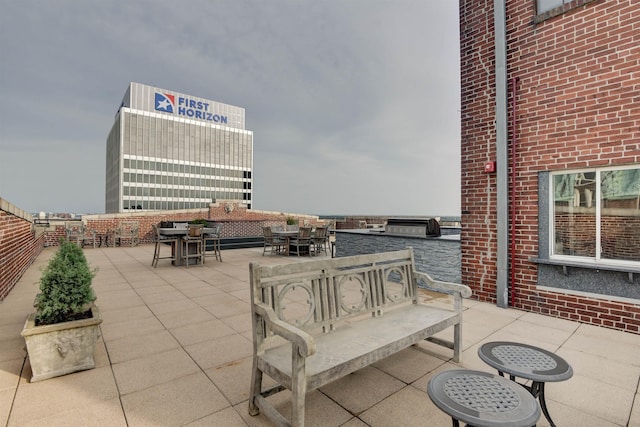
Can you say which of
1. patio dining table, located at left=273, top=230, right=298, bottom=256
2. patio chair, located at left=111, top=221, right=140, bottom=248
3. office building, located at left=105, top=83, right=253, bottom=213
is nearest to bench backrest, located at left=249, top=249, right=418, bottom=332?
patio dining table, located at left=273, top=230, right=298, bottom=256

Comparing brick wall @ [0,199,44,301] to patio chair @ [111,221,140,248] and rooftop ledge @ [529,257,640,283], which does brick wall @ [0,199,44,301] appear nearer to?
patio chair @ [111,221,140,248]

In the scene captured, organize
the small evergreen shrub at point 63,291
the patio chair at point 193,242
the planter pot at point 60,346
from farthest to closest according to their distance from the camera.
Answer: the patio chair at point 193,242
the small evergreen shrub at point 63,291
the planter pot at point 60,346

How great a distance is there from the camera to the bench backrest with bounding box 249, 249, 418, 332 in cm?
238

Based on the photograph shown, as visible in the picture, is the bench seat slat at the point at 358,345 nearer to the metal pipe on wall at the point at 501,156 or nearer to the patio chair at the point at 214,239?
the metal pipe on wall at the point at 501,156

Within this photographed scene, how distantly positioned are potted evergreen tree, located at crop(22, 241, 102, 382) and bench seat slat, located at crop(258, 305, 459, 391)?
76.2 inches

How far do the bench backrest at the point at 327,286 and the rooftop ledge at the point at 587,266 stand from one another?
8.10 feet

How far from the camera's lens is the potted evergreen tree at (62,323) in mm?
2676

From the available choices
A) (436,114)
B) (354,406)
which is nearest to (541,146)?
(354,406)

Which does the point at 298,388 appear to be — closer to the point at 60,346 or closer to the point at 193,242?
the point at 60,346

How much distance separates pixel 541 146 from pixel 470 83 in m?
1.70

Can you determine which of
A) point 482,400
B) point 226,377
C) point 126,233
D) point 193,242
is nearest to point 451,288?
point 482,400

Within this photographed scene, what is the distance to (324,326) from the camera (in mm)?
2688

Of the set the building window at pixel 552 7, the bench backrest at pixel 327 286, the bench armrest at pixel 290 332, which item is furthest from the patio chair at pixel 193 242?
the building window at pixel 552 7

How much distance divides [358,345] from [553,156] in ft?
14.2
